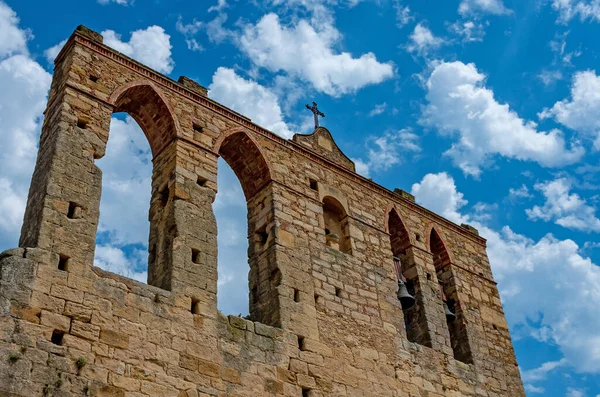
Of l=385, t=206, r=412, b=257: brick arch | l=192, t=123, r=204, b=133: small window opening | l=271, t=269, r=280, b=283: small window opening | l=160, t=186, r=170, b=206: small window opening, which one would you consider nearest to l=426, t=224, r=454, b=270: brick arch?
l=385, t=206, r=412, b=257: brick arch

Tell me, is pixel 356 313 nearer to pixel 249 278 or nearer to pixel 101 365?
pixel 249 278

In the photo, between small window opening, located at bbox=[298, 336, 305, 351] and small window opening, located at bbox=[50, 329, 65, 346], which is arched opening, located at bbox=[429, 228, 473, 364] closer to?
small window opening, located at bbox=[298, 336, 305, 351]

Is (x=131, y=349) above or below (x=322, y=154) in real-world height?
below

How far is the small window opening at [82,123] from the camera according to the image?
9670 millimetres

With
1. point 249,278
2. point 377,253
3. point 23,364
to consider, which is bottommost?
point 23,364

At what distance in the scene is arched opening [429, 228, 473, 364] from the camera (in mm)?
12711

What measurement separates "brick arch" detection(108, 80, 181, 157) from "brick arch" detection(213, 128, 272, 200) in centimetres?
100

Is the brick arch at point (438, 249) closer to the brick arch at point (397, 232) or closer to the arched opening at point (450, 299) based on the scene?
the arched opening at point (450, 299)

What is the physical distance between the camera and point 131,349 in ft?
27.0

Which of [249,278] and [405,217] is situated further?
[405,217]

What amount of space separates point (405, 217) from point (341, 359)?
393 centimetres

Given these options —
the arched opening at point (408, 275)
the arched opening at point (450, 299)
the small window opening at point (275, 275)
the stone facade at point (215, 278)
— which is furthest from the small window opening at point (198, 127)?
the arched opening at point (450, 299)

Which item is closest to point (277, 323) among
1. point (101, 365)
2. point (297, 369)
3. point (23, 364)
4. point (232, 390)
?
point (297, 369)

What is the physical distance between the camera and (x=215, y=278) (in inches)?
380
